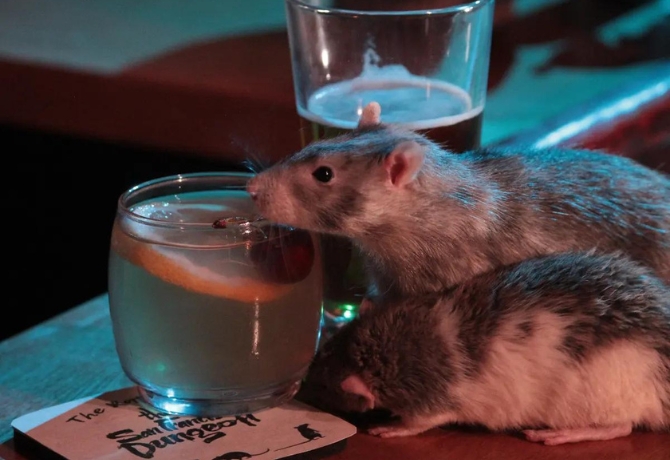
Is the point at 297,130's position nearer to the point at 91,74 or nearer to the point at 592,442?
the point at 592,442

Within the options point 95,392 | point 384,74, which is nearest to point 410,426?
point 95,392

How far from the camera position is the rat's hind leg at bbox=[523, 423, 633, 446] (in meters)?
0.95

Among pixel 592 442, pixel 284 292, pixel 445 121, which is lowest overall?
pixel 592 442

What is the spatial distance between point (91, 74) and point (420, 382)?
1360 millimetres

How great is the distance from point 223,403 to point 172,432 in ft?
0.21

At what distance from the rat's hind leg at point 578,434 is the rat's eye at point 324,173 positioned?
0.34 metres

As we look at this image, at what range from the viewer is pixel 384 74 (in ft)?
4.11

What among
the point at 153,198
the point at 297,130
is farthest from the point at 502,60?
the point at 153,198

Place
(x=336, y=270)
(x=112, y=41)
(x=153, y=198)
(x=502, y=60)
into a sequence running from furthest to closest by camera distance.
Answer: (x=502, y=60) → (x=112, y=41) → (x=336, y=270) → (x=153, y=198)

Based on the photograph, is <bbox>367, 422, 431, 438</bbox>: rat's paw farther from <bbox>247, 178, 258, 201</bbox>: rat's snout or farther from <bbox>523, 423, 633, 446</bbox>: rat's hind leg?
<bbox>247, 178, 258, 201</bbox>: rat's snout

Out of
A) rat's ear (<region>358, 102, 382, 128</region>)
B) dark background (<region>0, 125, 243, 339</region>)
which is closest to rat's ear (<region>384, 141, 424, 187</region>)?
rat's ear (<region>358, 102, 382, 128</region>)

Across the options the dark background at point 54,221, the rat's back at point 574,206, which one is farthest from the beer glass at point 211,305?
the dark background at point 54,221

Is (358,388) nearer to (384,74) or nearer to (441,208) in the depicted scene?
(441,208)

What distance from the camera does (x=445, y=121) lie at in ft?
3.83
